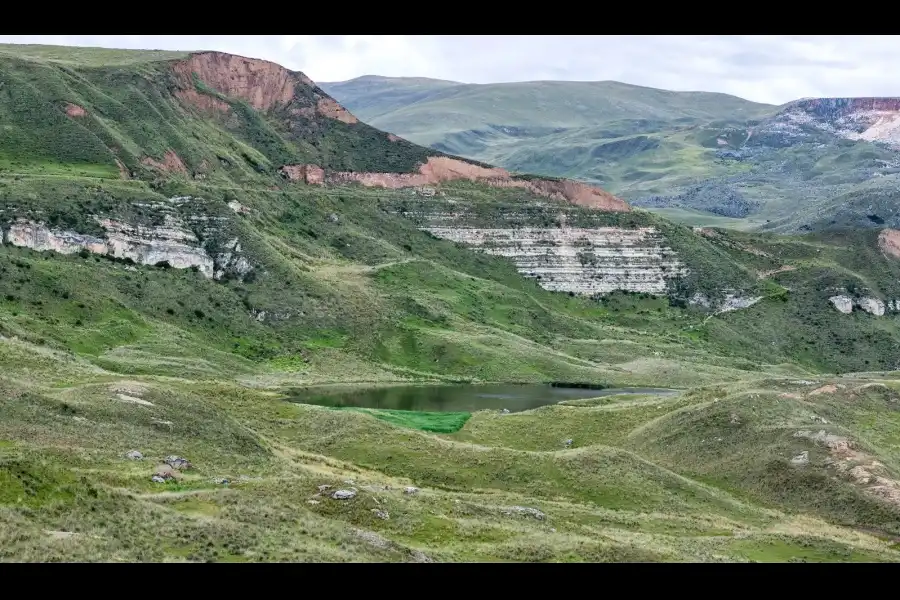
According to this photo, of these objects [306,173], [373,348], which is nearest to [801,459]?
[373,348]

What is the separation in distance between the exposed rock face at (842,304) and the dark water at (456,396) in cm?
7079

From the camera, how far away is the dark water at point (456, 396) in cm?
8806

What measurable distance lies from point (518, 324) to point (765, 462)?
257 feet

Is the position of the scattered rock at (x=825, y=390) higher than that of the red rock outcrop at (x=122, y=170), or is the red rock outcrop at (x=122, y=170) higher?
the red rock outcrop at (x=122, y=170)

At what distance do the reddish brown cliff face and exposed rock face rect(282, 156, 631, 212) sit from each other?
20400 millimetres

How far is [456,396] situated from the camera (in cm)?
9675

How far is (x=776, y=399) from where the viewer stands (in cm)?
7269

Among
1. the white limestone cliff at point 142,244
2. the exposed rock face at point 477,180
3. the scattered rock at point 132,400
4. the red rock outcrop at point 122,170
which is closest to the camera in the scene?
the scattered rock at point 132,400

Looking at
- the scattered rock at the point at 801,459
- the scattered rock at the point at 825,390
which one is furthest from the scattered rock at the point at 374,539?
the scattered rock at the point at 825,390

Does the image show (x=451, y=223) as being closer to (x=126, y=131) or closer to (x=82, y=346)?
(x=126, y=131)

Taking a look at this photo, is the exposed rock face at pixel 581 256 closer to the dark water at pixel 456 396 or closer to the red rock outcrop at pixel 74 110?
the dark water at pixel 456 396

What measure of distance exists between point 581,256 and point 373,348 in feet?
199

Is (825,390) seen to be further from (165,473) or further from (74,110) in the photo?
(74,110)
